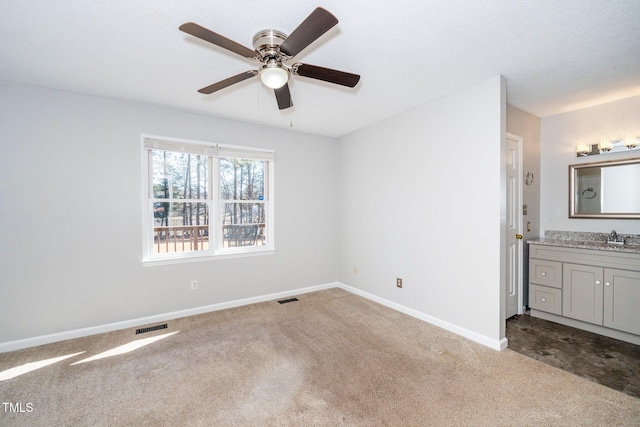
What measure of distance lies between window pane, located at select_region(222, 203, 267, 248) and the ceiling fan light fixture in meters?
2.34

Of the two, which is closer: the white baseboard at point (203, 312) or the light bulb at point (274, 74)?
the light bulb at point (274, 74)

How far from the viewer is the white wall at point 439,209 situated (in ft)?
8.59

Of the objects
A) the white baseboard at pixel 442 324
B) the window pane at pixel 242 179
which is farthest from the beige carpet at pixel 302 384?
the window pane at pixel 242 179

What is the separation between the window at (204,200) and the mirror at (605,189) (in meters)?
3.97

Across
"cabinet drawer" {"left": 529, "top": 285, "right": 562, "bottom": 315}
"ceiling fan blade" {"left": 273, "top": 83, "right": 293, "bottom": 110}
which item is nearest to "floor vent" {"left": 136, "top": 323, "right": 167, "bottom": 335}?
"ceiling fan blade" {"left": 273, "top": 83, "right": 293, "bottom": 110}

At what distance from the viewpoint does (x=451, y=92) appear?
290cm

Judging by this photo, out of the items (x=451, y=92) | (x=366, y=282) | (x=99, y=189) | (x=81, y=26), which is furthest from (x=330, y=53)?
(x=366, y=282)

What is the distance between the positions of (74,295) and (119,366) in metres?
1.10

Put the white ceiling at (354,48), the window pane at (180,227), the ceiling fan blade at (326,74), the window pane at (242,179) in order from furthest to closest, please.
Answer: the window pane at (242,179)
the window pane at (180,227)
the ceiling fan blade at (326,74)
the white ceiling at (354,48)

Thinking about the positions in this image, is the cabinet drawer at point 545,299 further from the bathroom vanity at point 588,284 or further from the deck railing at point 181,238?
the deck railing at point 181,238

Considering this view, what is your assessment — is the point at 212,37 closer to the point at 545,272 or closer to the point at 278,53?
the point at 278,53

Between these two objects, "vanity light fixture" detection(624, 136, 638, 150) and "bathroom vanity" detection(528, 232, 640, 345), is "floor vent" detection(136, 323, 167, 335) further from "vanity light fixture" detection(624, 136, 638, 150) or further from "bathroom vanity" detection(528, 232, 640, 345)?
"vanity light fixture" detection(624, 136, 638, 150)

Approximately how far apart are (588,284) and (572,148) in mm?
1666

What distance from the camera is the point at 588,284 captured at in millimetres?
2922
